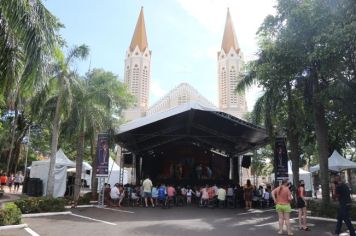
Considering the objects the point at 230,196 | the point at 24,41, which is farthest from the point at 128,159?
the point at 24,41

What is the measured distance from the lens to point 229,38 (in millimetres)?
58250

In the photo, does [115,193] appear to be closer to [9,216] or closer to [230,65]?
[9,216]

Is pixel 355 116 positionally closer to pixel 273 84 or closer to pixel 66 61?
pixel 273 84

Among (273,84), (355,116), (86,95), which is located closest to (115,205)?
(86,95)

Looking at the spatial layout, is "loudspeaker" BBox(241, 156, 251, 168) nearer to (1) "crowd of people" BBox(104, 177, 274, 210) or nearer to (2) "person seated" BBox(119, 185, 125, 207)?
(1) "crowd of people" BBox(104, 177, 274, 210)

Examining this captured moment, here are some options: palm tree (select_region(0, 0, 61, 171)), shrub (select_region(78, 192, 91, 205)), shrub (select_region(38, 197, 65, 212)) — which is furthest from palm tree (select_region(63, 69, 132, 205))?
palm tree (select_region(0, 0, 61, 171))

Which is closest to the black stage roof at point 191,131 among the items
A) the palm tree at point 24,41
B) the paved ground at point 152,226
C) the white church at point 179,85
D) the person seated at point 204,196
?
the person seated at point 204,196

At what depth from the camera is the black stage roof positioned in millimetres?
18500

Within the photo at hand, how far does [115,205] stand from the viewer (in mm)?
18641

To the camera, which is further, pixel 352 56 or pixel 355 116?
pixel 355 116

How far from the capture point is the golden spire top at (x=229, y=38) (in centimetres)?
5797

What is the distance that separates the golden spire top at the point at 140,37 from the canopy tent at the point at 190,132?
33.5 metres

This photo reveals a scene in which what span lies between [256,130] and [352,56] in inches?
254

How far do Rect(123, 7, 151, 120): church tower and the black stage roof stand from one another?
30456mm
